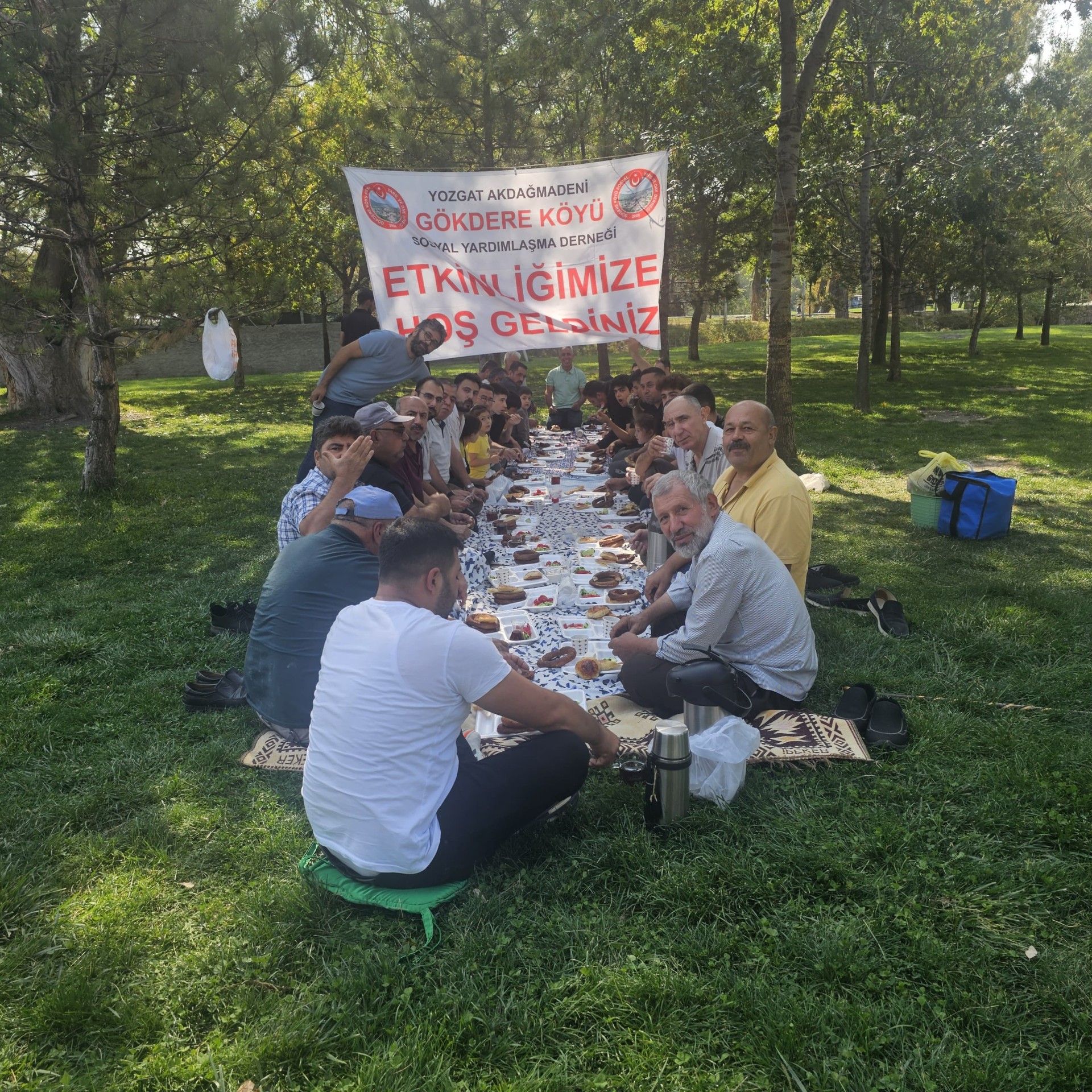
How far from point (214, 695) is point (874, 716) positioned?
11.3 feet

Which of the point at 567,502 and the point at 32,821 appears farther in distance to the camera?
the point at 567,502

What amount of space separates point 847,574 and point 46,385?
15563 mm

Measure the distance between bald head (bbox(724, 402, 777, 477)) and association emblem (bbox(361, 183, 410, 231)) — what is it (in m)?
3.65

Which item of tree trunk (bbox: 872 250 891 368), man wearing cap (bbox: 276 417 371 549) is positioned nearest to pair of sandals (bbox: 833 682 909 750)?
man wearing cap (bbox: 276 417 371 549)

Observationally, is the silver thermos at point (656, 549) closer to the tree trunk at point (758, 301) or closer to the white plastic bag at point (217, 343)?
the white plastic bag at point (217, 343)

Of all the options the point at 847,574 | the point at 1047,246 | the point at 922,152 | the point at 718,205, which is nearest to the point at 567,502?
the point at 847,574

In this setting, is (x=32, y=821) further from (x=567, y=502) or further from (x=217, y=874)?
(x=567, y=502)

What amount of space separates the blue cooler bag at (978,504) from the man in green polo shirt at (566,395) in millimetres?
7840

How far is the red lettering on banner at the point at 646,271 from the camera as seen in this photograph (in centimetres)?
697

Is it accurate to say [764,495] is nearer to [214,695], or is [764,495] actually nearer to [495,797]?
[495,797]

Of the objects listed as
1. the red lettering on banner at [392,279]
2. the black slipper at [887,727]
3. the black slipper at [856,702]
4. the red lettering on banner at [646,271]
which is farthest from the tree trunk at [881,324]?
the black slipper at [887,727]

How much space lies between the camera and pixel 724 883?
9.76 ft

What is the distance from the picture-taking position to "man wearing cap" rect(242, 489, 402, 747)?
3873 mm

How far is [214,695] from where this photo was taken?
4.49 m
